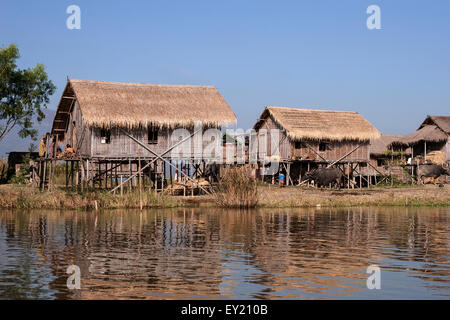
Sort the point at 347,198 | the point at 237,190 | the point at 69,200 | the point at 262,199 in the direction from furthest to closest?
1. the point at 347,198
2. the point at 262,199
3. the point at 237,190
4. the point at 69,200

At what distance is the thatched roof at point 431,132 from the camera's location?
40.1 m

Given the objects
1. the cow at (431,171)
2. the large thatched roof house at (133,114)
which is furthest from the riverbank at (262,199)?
the cow at (431,171)

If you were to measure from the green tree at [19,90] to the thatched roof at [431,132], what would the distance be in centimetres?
2474

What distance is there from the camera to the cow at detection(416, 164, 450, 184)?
38781mm

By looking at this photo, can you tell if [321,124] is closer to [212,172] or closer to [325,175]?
[325,175]

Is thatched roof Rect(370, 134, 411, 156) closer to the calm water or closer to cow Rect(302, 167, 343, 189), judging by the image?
cow Rect(302, 167, 343, 189)

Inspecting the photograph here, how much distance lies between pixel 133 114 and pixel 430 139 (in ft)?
71.4

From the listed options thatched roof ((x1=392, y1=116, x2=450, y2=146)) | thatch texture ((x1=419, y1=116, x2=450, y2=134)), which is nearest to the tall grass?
thatched roof ((x1=392, y1=116, x2=450, y2=146))

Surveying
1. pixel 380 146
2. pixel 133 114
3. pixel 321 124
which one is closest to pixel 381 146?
pixel 380 146

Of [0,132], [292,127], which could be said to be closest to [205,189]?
[292,127]

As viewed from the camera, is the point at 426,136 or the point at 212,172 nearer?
the point at 212,172

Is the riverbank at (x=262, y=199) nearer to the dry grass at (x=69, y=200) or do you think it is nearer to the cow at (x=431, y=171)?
the dry grass at (x=69, y=200)

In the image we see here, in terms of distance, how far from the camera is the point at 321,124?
117 feet
